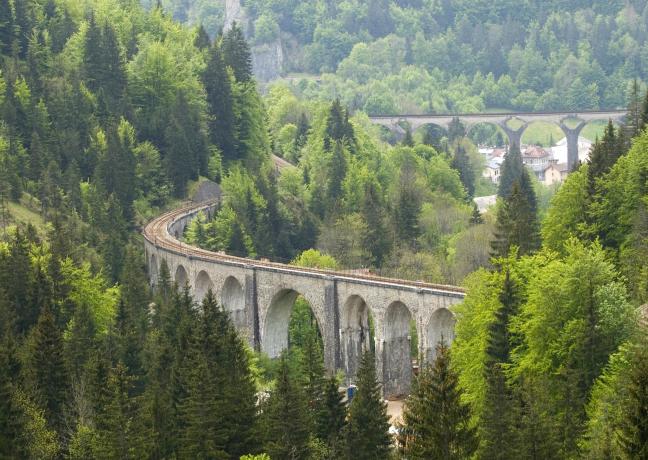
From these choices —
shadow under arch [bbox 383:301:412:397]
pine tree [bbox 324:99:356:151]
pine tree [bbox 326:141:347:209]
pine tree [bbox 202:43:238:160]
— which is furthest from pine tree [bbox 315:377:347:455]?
pine tree [bbox 324:99:356:151]

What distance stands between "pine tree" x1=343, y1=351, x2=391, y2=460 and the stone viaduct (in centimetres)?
1891

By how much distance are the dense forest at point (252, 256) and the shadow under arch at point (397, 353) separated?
6.47 m

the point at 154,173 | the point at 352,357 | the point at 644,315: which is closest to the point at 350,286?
the point at 352,357

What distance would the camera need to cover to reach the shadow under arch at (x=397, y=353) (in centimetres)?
8862

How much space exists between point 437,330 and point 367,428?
23.9m

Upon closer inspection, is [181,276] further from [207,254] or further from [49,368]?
[49,368]

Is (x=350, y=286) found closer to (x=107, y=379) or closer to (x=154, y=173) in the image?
(x=107, y=379)

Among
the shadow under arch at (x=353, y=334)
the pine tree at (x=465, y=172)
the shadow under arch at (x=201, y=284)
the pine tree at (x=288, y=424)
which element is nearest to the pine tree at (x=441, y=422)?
the pine tree at (x=288, y=424)

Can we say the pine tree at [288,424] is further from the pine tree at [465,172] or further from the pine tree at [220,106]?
the pine tree at [465,172]

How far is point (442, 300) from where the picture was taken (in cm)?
8212

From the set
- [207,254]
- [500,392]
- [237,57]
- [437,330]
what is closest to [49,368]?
[437,330]

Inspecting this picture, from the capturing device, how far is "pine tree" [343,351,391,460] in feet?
197

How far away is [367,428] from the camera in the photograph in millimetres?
60531

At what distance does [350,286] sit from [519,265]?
21.7 metres
